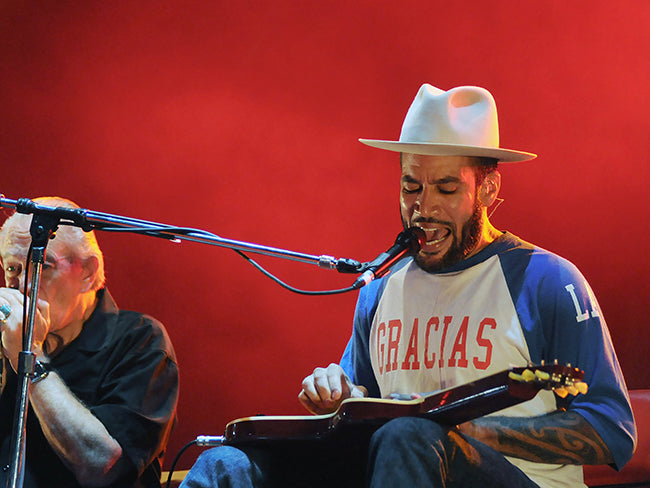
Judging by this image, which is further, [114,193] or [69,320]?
[114,193]

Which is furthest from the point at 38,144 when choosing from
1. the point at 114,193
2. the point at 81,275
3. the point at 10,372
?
the point at 10,372

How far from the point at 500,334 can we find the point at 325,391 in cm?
54

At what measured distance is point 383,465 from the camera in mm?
1707

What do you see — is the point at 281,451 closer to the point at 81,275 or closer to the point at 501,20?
the point at 81,275

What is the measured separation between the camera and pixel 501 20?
3652mm

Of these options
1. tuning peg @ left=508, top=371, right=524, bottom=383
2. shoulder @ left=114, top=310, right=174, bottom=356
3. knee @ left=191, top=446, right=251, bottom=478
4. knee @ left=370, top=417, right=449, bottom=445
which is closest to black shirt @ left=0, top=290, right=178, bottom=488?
shoulder @ left=114, top=310, right=174, bottom=356

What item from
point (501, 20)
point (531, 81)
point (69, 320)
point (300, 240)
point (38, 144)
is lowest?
point (69, 320)

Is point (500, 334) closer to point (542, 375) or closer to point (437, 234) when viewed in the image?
point (437, 234)

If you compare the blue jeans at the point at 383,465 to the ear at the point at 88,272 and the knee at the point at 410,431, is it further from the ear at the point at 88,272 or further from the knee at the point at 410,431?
the ear at the point at 88,272

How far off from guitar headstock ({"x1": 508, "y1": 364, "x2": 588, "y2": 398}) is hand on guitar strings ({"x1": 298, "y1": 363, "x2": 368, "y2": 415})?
2.43 feet

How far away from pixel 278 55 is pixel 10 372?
70.5 inches

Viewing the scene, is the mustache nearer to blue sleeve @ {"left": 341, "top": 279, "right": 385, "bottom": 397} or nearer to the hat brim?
the hat brim

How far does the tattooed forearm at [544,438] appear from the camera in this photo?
199cm

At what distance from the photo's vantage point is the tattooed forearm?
1986 mm
